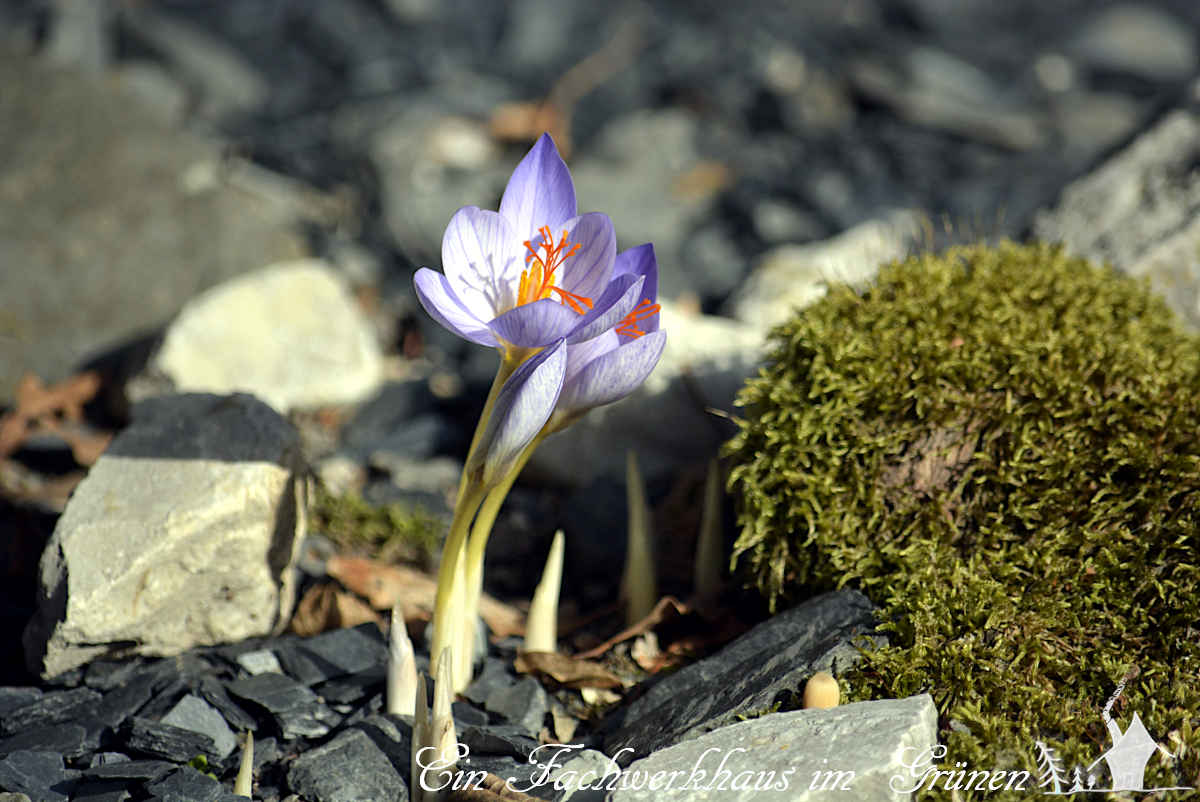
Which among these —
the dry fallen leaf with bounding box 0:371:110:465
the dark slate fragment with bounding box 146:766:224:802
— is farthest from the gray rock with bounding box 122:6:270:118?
the dark slate fragment with bounding box 146:766:224:802

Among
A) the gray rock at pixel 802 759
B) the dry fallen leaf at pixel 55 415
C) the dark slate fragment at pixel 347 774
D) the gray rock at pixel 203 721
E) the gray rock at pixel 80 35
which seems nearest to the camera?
the gray rock at pixel 802 759

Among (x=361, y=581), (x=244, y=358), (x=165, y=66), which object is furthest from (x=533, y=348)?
(x=165, y=66)

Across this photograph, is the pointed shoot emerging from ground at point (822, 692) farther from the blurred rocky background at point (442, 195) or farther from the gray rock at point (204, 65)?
the gray rock at point (204, 65)

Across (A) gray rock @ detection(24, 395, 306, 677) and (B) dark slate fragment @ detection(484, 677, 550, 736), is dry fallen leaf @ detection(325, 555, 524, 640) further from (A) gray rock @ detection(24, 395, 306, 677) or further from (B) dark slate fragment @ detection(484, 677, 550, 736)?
(B) dark slate fragment @ detection(484, 677, 550, 736)

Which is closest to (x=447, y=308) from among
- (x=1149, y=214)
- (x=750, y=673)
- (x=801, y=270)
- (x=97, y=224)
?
(x=750, y=673)

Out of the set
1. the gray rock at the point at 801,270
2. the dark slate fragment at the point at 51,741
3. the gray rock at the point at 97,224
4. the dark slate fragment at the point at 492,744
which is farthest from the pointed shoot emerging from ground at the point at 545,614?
the gray rock at the point at 97,224

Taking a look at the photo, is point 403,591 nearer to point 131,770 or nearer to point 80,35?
point 131,770
